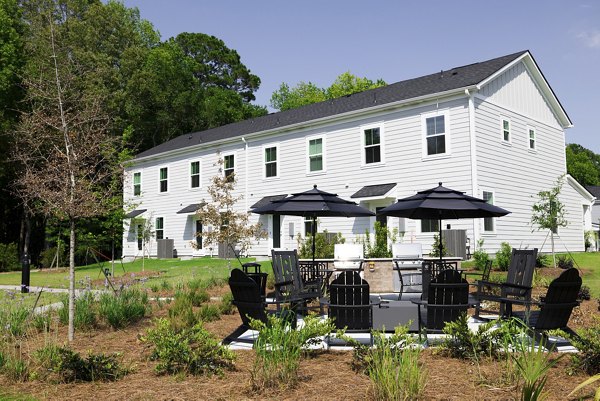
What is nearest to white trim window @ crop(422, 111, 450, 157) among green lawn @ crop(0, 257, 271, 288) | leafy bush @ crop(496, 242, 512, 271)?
leafy bush @ crop(496, 242, 512, 271)

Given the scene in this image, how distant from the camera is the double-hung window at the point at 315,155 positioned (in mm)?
22656

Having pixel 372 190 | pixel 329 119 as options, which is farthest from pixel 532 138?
pixel 329 119

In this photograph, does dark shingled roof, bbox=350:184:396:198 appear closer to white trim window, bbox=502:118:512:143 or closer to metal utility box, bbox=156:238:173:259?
white trim window, bbox=502:118:512:143

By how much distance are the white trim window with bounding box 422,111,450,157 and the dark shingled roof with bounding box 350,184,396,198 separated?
1860 mm

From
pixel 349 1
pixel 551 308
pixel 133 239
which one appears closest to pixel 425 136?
pixel 349 1

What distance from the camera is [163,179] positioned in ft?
101

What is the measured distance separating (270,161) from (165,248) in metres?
8.64

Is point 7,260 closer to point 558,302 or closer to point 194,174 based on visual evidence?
point 194,174

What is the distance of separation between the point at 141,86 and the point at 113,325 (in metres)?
34.5

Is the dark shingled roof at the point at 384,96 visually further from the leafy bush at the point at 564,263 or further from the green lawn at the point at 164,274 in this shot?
the green lawn at the point at 164,274

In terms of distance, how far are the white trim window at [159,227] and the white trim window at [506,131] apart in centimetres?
1901

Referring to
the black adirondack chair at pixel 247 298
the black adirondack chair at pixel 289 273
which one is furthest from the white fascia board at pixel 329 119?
the black adirondack chair at pixel 247 298

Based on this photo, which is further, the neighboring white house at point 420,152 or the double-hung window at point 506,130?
the double-hung window at point 506,130

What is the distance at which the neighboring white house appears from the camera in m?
18.5
